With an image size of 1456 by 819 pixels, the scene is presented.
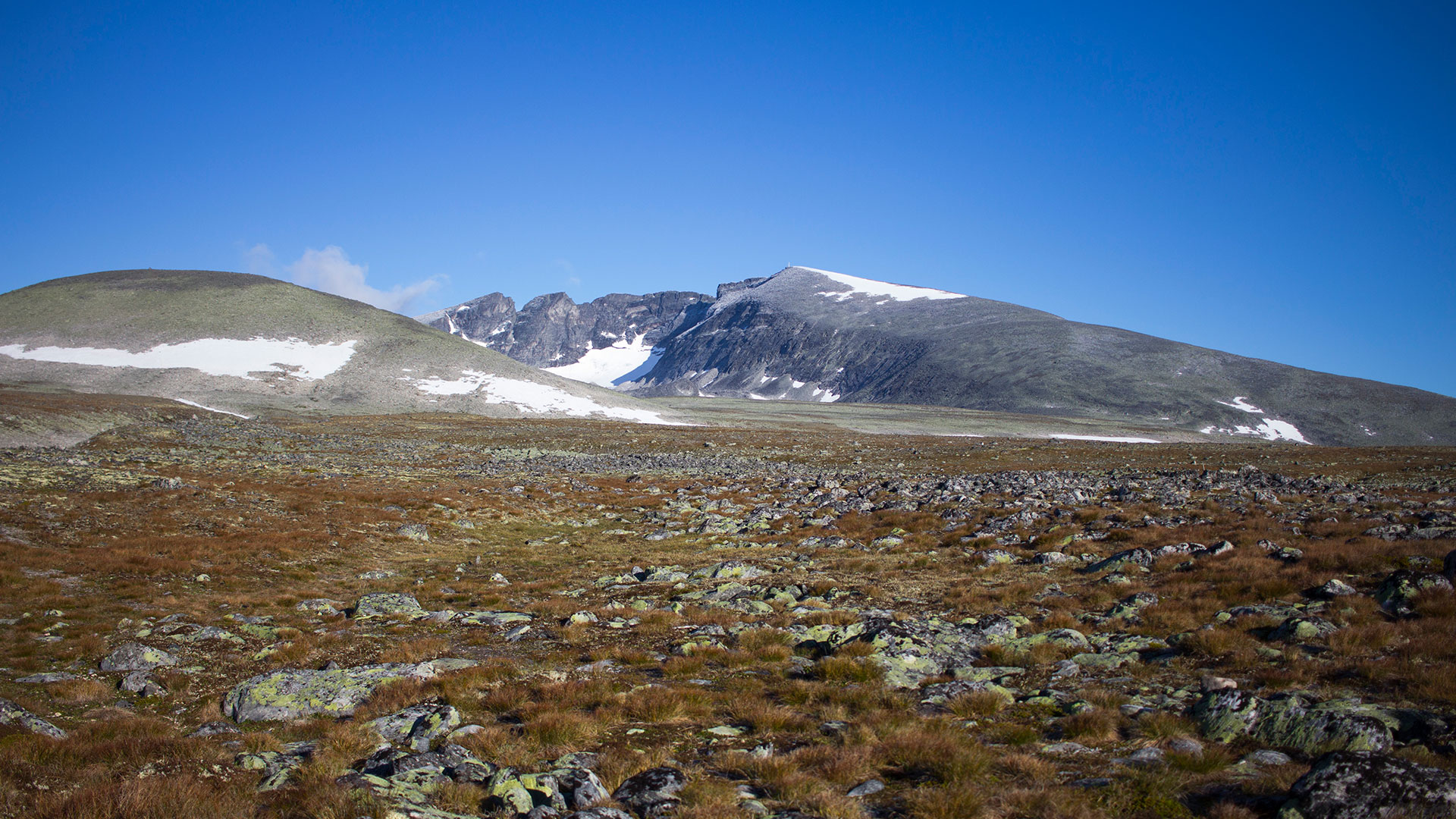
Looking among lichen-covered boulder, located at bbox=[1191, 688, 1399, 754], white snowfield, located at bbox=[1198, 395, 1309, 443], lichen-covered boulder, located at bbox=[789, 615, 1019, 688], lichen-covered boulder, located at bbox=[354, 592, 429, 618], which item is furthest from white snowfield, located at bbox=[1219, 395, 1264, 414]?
lichen-covered boulder, located at bbox=[354, 592, 429, 618]

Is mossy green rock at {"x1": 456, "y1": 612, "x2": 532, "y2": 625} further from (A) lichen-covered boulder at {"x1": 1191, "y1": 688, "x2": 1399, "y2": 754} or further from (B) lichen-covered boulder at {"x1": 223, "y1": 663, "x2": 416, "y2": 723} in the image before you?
(A) lichen-covered boulder at {"x1": 1191, "y1": 688, "x2": 1399, "y2": 754}

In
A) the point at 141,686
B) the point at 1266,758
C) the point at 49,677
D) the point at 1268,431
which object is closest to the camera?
the point at 1266,758

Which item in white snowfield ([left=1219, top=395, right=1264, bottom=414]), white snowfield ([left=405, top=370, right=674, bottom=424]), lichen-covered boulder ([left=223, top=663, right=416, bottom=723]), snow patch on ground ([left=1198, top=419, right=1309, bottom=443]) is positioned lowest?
lichen-covered boulder ([left=223, top=663, right=416, bottom=723])

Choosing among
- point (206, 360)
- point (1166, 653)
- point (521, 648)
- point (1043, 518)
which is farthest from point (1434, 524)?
point (206, 360)

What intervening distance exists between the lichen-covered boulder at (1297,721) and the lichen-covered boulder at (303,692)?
11157 millimetres

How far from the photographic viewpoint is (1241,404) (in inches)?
6747

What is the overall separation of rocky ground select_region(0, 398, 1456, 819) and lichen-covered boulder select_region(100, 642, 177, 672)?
3.5 inches

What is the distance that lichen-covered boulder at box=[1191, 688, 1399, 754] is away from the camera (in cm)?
728

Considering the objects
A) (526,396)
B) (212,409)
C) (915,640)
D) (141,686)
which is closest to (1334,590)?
(915,640)

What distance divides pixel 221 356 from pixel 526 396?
160 feet

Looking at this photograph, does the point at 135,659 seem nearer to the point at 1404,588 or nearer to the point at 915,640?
the point at 915,640

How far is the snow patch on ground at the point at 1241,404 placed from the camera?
168625 millimetres

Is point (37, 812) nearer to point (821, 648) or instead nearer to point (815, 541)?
point (821, 648)

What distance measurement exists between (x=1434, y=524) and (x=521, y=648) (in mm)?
24348
